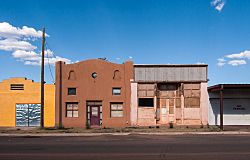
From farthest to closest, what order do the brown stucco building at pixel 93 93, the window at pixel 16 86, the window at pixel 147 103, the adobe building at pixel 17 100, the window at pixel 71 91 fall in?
the window at pixel 16 86
the adobe building at pixel 17 100
the window at pixel 71 91
the window at pixel 147 103
the brown stucco building at pixel 93 93

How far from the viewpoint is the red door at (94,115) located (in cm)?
3788

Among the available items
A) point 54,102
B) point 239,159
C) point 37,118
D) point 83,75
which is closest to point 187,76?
point 83,75

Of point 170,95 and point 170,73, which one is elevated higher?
point 170,73

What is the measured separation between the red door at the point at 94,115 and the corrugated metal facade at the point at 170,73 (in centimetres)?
533

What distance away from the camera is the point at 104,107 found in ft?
123

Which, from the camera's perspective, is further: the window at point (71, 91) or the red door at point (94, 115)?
the window at point (71, 91)

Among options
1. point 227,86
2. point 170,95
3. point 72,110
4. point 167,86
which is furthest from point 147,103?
point 227,86

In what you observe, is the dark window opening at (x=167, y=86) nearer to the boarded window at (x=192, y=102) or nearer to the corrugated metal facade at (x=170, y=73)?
the corrugated metal facade at (x=170, y=73)

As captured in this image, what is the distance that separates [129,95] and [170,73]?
16.2ft

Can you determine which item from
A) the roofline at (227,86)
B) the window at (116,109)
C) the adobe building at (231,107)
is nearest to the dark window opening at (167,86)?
the adobe building at (231,107)

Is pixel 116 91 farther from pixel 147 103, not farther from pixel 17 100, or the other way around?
pixel 17 100

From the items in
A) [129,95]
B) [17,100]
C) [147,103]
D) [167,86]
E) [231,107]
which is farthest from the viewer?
[17,100]

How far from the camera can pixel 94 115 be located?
37938mm

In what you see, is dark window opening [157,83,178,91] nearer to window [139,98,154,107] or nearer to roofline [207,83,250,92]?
window [139,98,154,107]
